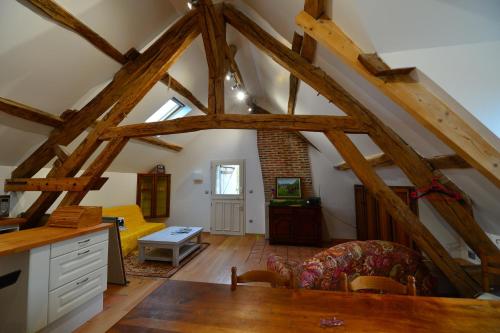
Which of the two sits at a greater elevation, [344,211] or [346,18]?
[346,18]

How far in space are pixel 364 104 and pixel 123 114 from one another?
2.89 metres

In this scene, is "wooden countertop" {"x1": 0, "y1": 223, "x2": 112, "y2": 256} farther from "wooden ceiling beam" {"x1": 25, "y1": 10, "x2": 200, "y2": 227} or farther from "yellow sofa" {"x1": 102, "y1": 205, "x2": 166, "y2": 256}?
"yellow sofa" {"x1": 102, "y1": 205, "x2": 166, "y2": 256}

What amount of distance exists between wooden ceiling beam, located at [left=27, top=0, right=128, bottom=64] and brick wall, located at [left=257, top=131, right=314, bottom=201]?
11.1 ft

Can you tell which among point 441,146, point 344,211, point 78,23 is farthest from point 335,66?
point 344,211

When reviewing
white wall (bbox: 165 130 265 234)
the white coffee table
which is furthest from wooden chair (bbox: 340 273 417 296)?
white wall (bbox: 165 130 265 234)

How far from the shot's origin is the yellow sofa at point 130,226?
3770 millimetres

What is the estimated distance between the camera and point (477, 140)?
126cm

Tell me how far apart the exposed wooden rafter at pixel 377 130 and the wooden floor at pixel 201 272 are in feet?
8.41

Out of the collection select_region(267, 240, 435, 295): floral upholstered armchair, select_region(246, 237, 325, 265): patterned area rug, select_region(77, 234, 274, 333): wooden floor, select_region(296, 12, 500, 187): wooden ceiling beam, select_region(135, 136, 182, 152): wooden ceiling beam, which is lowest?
select_region(246, 237, 325, 265): patterned area rug

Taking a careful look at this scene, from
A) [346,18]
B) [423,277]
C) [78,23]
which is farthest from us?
[423,277]

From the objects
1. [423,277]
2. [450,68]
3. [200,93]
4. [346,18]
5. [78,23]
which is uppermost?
[200,93]

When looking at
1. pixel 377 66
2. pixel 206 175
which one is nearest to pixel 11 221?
pixel 206 175

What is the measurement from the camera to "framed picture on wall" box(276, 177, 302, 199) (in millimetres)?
5082

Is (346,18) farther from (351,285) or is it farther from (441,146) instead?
(351,285)
